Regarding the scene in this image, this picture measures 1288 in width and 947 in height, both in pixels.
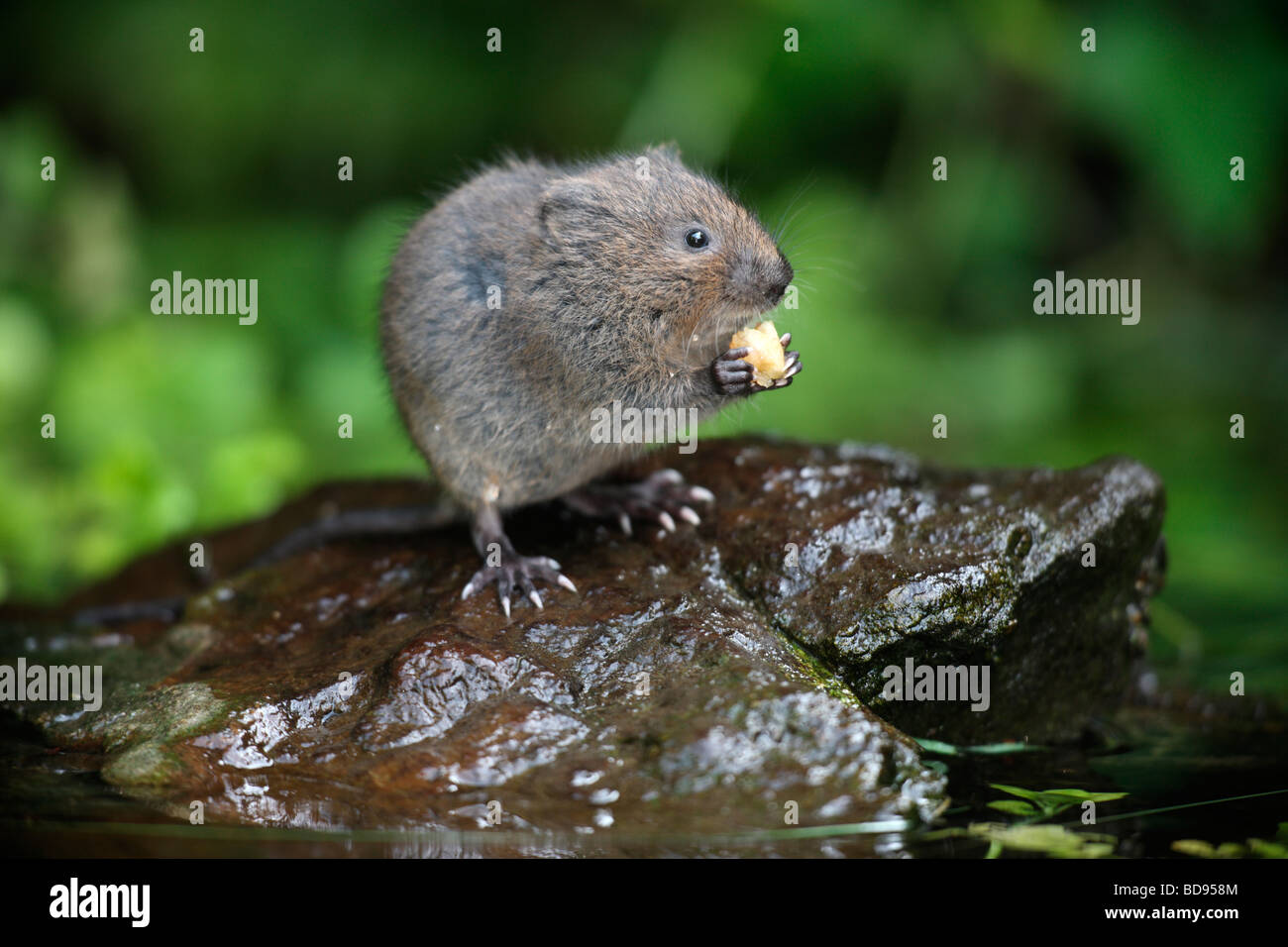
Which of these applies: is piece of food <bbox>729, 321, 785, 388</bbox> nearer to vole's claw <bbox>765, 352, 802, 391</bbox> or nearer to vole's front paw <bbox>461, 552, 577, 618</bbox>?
vole's claw <bbox>765, 352, 802, 391</bbox>

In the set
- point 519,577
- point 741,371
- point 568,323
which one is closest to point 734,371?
point 741,371

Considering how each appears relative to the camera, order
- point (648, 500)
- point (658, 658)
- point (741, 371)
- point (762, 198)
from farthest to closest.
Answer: point (762, 198) < point (648, 500) < point (741, 371) < point (658, 658)

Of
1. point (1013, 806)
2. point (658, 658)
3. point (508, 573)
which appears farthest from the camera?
point (508, 573)

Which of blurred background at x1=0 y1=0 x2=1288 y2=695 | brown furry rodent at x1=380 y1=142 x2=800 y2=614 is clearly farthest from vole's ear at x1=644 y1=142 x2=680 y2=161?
blurred background at x1=0 y1=0 x2=1288 y2=695

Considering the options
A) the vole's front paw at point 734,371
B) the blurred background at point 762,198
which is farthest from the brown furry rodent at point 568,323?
the blurred background at point 762,198

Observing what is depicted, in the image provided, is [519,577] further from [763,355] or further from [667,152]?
[667,152]

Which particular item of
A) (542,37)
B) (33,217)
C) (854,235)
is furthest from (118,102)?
(854,235)

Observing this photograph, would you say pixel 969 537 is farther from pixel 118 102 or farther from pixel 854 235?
pixel 118 102
